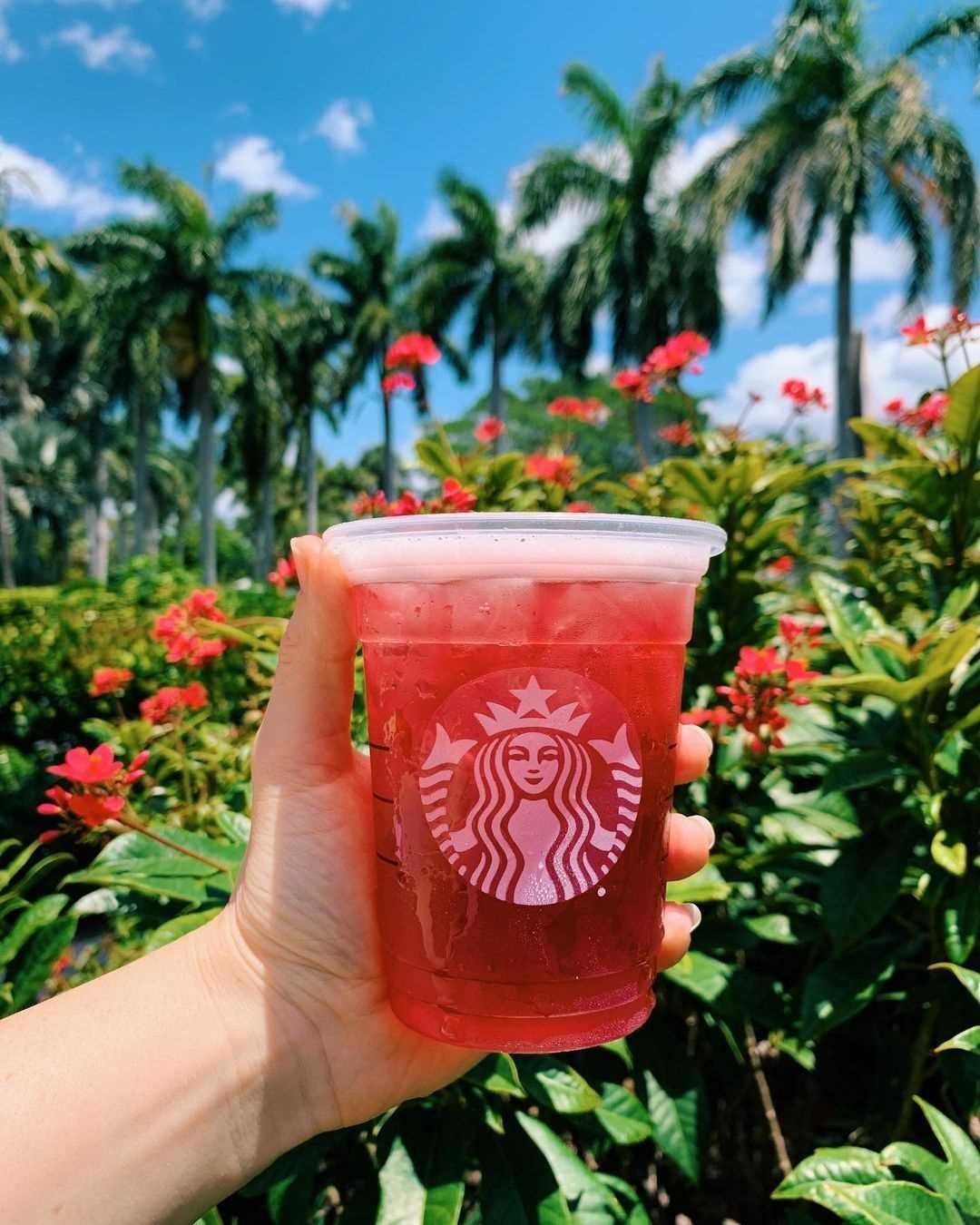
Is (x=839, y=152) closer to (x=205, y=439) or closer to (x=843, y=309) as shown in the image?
(x=843, y=309)

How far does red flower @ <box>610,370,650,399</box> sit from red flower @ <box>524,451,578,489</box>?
0.38m

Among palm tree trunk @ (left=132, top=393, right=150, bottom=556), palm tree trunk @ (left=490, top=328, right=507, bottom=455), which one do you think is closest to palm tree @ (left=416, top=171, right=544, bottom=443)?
palm tree trunk @ (left=490, top=328, right=507, bottom=455)

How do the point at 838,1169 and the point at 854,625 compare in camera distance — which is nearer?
the point at 838,1169

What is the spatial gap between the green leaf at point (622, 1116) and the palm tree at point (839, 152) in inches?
628

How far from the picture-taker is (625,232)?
23.3m

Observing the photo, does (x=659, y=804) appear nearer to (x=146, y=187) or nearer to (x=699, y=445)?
(x=699, y=445)

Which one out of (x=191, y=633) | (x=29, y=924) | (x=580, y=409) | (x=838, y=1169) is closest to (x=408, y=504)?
(x=191, y=633)

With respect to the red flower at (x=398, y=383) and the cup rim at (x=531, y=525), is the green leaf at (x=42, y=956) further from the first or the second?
the red flower at (x=398, y=383)

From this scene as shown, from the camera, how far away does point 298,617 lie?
1149 mm

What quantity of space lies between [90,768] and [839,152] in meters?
19.0

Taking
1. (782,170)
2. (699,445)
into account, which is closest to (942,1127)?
(699,445)

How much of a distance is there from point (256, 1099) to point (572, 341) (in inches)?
1014

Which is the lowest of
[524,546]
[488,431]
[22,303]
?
[524,546]

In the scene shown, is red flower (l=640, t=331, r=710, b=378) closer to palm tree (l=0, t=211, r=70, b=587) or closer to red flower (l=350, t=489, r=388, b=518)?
red flower (l=350, t=489, r=388, b=518)
